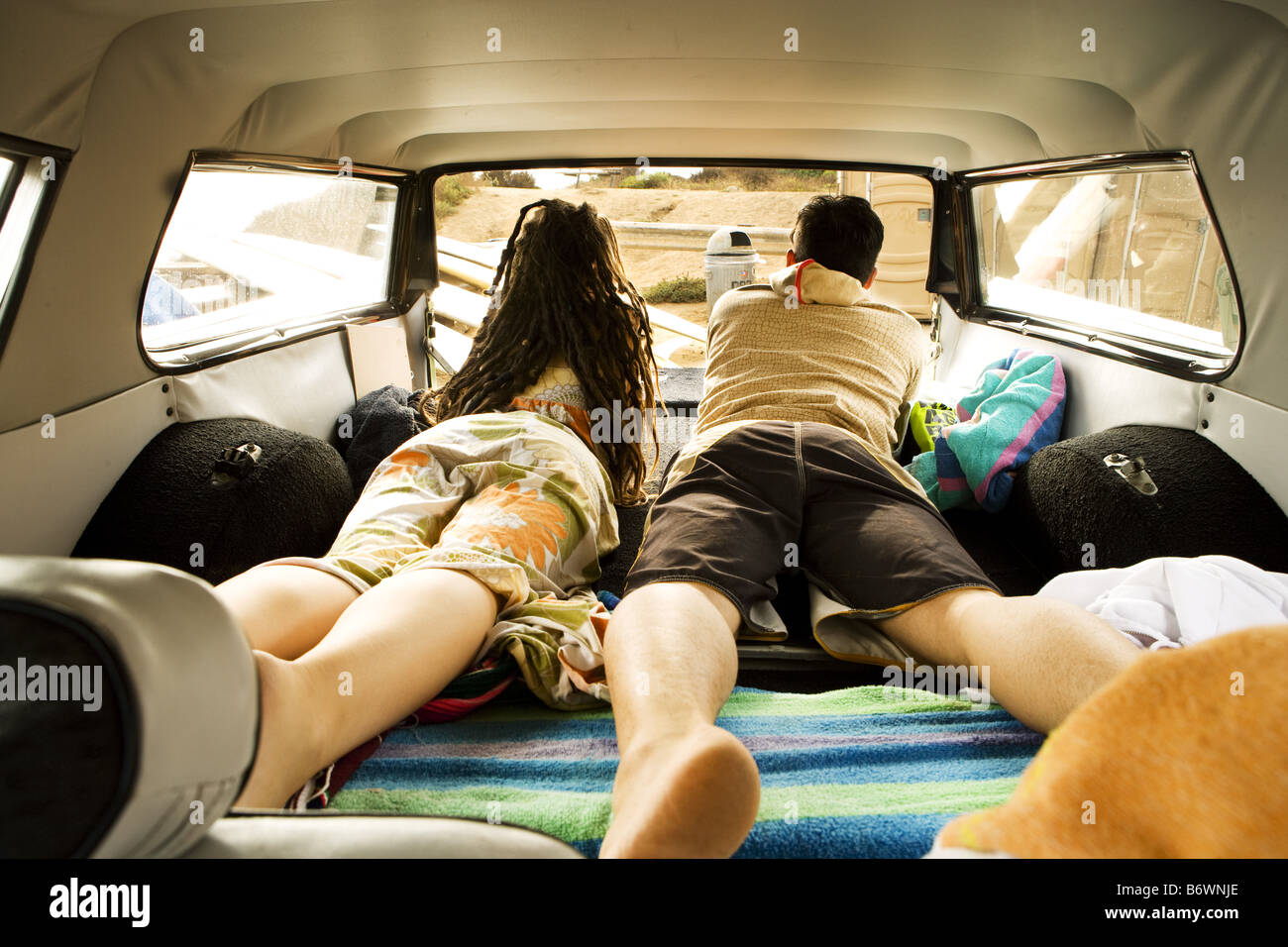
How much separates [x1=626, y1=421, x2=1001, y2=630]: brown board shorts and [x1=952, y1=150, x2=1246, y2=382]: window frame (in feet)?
3.19

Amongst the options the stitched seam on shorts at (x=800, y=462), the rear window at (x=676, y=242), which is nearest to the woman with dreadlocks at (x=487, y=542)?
the stitched seam on shorts at (x=800, y=462)

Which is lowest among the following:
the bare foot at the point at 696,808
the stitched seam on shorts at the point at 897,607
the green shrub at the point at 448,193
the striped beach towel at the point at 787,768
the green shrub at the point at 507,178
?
the striped beach towel at the point at 787,768

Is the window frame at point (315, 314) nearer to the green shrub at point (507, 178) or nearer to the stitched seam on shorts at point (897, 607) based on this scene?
the green shrub at point (507, 178)

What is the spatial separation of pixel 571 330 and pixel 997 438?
146 centimetres

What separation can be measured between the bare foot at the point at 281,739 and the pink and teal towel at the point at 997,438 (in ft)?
7.55

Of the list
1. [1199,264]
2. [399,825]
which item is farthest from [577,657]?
[1199,264]

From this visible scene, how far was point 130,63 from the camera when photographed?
1730 millimetres

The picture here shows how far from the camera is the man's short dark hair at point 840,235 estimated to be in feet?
8.06

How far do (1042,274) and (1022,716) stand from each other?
8.74 feet

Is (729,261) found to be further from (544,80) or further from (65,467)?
(65,467)

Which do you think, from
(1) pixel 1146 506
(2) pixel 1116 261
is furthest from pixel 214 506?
(2) pixel 1116 261

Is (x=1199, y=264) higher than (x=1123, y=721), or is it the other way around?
(x=1199, y=264)

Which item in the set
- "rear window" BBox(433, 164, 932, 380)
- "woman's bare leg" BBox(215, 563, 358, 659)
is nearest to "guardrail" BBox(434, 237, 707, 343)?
"rear window" BBox(433, 164, 932, 380)
